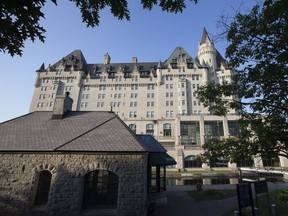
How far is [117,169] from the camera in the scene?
12.0 m

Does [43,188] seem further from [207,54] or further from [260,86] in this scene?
[207,54]

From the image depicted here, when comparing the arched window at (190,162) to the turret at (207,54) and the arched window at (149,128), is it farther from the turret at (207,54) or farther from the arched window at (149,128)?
the turret at (207,54)

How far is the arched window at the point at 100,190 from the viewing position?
40.6 feet

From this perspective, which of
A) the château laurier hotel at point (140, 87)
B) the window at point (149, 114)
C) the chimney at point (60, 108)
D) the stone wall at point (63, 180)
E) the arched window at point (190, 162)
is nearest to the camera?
the stone wall at point (63, 180)

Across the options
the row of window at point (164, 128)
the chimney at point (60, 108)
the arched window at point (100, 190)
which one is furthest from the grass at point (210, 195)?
the row of window at point (164, 128)

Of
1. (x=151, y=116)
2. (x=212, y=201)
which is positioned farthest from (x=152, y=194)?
(x=151, y=116)

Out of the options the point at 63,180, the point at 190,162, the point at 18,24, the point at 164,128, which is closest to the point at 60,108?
the point at 63,180

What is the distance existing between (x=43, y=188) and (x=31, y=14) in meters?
12.0

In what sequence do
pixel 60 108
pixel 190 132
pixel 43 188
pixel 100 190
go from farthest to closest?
pixel 190 132, pixel 60 108, pixel 43 188, pixel 100 190

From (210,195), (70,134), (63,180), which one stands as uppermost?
(70,134)

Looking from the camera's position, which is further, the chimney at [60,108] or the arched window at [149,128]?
the arched window at [149,128]

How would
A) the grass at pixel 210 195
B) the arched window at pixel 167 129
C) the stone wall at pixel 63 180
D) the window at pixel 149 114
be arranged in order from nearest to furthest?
the stone wall at pixel 63 180
the grass at pixel 210 195
the arched window at pixel 167 129
the window at pixel 149 114

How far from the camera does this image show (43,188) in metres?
12.7

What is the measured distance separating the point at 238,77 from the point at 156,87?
69609 millimetres
